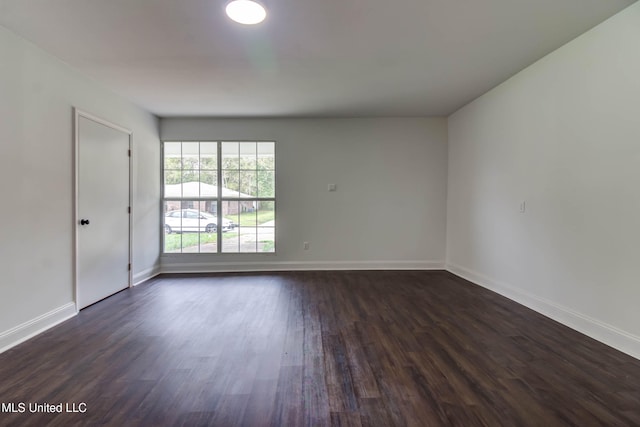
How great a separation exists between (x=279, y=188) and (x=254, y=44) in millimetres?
2487

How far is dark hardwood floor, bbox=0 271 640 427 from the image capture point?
1499mm

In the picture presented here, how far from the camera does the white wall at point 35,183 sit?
2205 mm

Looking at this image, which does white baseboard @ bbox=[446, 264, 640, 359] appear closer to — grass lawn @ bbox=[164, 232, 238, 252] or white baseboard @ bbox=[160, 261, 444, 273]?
white baseboard @ bbox=[160, 261, 444, 273]

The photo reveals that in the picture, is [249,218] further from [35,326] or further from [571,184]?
[571,184]

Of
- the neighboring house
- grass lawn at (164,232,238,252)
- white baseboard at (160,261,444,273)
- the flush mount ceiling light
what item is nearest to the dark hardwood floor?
white baseboard at (160,261,444,273)

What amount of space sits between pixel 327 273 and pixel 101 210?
314 centimetres

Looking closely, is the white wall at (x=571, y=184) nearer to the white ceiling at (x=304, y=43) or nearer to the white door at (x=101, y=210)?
the white ceiling at (x=304, y=43)

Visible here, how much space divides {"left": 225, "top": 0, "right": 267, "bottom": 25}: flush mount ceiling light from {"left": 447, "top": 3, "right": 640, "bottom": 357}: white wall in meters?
2.75

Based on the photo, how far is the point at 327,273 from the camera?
14.7 feet

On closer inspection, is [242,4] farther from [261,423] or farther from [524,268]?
[524,268]

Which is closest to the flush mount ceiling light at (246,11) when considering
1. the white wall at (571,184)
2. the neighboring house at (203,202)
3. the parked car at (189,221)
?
the white wall at (571,184)

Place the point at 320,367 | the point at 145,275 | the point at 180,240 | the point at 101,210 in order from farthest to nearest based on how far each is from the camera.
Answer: the point at 180,240 → the point at 145,275 → the point at 101,210 → the point at 320,367

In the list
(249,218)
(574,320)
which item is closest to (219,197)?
(249,218)

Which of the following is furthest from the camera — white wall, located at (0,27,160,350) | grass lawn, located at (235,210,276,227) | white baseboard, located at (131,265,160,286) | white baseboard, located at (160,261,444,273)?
grass lawn, located at (235,210,276,227)
